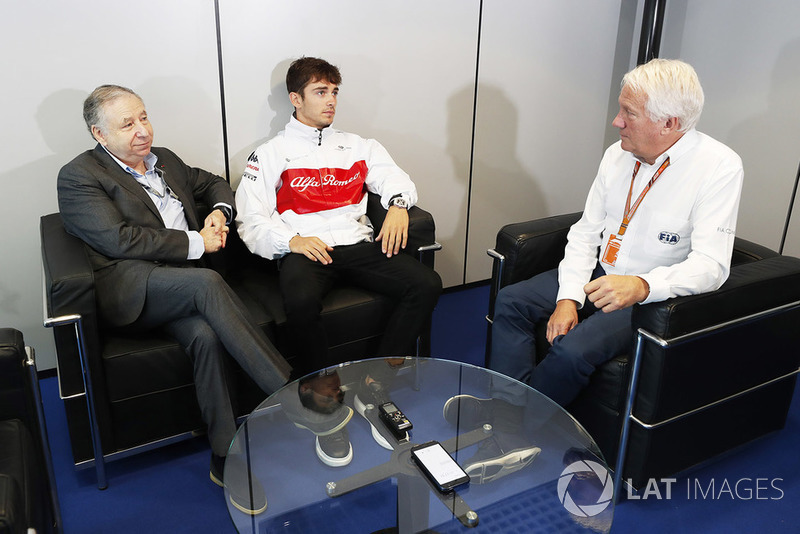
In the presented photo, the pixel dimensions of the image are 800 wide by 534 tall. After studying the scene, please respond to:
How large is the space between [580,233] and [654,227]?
1.13ft

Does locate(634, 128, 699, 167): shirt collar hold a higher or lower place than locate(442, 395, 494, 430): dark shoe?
higher

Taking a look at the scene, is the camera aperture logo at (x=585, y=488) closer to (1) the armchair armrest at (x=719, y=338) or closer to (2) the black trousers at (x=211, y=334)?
(1) the armchair armrest at (x=719, y=338)

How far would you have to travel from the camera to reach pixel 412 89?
11.9 feet

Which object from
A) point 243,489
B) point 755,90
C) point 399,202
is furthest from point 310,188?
point 755,90

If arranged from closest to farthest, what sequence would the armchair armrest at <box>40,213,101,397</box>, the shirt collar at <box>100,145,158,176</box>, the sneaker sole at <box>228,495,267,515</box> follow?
1. the sneaker sole at <box>228,495,267,515</box>
2. the armchair armrest at <box>40,213,101,397</box>
3. the shirt collar at <box>100,145,158,176</box>

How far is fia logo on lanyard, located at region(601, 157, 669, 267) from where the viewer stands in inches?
97.5

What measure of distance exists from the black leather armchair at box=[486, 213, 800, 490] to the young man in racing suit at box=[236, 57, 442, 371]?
897mm

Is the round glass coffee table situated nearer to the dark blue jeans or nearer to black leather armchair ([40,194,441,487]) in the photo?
the dark blue jeans

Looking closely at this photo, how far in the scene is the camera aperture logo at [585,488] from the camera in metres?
1.75

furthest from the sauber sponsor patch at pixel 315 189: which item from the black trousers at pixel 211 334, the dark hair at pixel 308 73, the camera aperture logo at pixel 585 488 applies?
the camera aperture logo at pixel 585 488

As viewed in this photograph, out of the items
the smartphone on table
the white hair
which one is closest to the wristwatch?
the white hair

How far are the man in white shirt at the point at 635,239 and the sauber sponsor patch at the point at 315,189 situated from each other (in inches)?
37.5

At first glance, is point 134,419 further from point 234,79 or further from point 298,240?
point 234,79

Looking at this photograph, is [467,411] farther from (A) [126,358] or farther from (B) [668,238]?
(A) [126,358]
